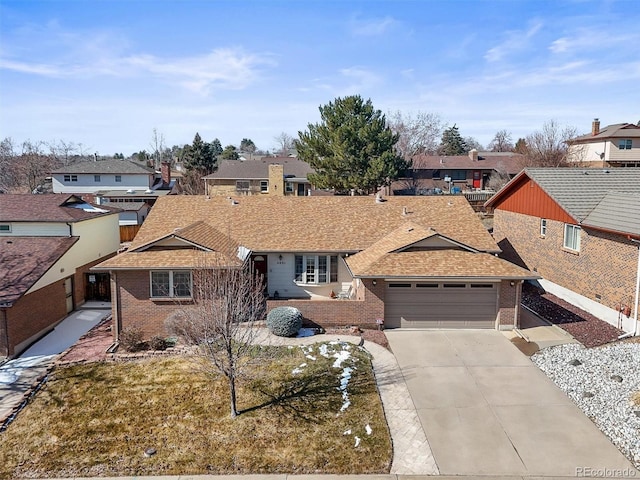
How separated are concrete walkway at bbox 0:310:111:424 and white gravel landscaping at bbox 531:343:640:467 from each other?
50.5 feet

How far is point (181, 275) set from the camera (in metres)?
18.0

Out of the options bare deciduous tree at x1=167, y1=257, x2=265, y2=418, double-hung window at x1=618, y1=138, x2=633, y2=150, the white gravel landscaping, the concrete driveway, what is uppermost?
double-hung window at x1=618, y1=138, x2=633, y2=150

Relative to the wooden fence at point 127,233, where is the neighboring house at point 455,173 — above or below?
above

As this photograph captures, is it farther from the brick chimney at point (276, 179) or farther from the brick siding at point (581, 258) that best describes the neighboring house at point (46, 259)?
the brick siding at point (581, 258)

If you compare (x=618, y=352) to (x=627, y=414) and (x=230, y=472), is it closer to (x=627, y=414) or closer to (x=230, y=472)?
(x=627, y=414)

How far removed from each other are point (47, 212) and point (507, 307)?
21945 mm

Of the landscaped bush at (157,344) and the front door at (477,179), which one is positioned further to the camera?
the front door at (477,179)

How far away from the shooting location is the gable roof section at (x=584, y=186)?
2094 cm

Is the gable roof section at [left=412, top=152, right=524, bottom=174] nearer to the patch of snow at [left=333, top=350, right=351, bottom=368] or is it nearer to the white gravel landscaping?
the white gravel landscaping

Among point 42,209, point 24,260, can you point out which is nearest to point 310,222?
point 24,260

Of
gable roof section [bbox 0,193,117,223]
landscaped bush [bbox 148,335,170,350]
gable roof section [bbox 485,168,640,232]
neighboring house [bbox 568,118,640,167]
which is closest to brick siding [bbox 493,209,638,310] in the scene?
gable roof section [bbox 485,168,640,232]

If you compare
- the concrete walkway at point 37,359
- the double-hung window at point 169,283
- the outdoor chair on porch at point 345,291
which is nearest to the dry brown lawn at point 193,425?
the concrete walkway at point 37,359

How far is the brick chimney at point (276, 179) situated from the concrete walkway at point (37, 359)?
2641 centimetres

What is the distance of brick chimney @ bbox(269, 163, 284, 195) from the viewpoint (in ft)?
151
